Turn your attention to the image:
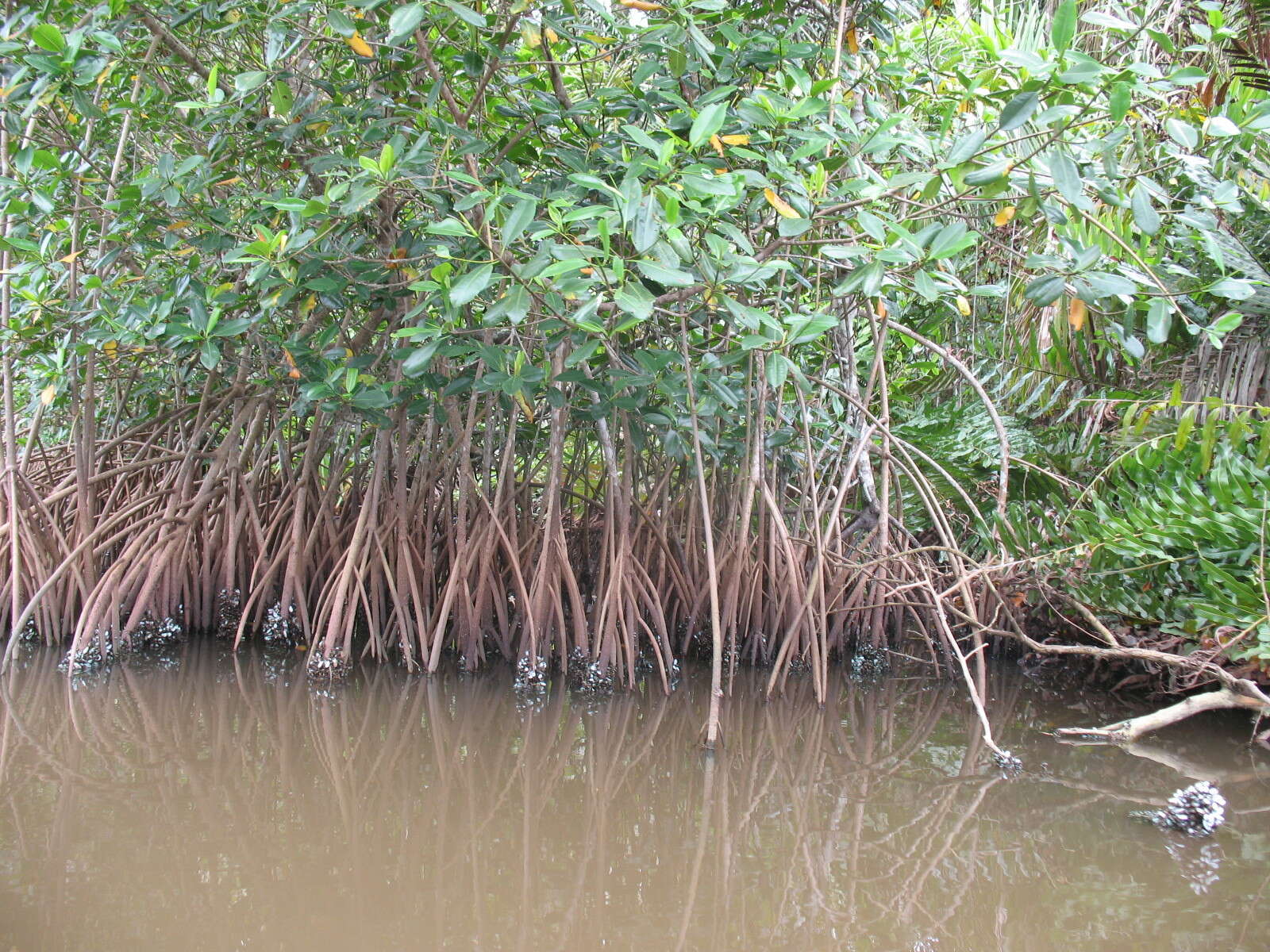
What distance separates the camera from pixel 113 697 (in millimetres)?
3561

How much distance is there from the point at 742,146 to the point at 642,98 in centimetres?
47

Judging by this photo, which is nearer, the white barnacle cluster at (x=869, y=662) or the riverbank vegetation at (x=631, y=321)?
the riverbank vegetation at (x=631, y=321)

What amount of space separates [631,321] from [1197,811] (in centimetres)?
189

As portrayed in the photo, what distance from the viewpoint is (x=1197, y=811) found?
97.6 inches

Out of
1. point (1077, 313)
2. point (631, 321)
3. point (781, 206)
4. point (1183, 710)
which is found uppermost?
point (781, 206)

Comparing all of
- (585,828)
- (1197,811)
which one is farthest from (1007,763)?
(585,828)

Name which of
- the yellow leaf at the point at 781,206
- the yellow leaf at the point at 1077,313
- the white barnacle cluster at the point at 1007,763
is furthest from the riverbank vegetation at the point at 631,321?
the white barnacle cluster at the point at 1007,763

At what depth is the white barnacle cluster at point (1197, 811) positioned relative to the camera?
2.48 meters

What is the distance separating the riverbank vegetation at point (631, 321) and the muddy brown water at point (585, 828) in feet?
1.32

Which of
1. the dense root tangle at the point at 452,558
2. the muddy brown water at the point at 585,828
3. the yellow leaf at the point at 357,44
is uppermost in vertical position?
the yellow leaf at the point at 357,44

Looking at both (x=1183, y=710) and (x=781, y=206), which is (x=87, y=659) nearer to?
(x=781, y=206)

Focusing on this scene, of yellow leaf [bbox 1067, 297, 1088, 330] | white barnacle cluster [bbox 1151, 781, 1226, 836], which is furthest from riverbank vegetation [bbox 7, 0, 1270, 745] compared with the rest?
white barnacle cluster [bbox 1151, 781, 1226, 836]

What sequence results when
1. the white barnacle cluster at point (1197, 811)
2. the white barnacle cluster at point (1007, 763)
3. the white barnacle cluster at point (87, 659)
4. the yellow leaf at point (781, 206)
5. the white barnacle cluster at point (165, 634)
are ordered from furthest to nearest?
the white barnacle cluster at point (165, 634) < the white barnacle cluster at point (87, 659) < the white barnacle cluster at point (1007, 763) < the yellow leaf at point (781, 206) < the white barnacle cluster at point (1197, 811)

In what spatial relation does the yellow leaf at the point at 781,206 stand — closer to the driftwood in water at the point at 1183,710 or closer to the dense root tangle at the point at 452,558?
the dense root tangle at the point at 452,558
